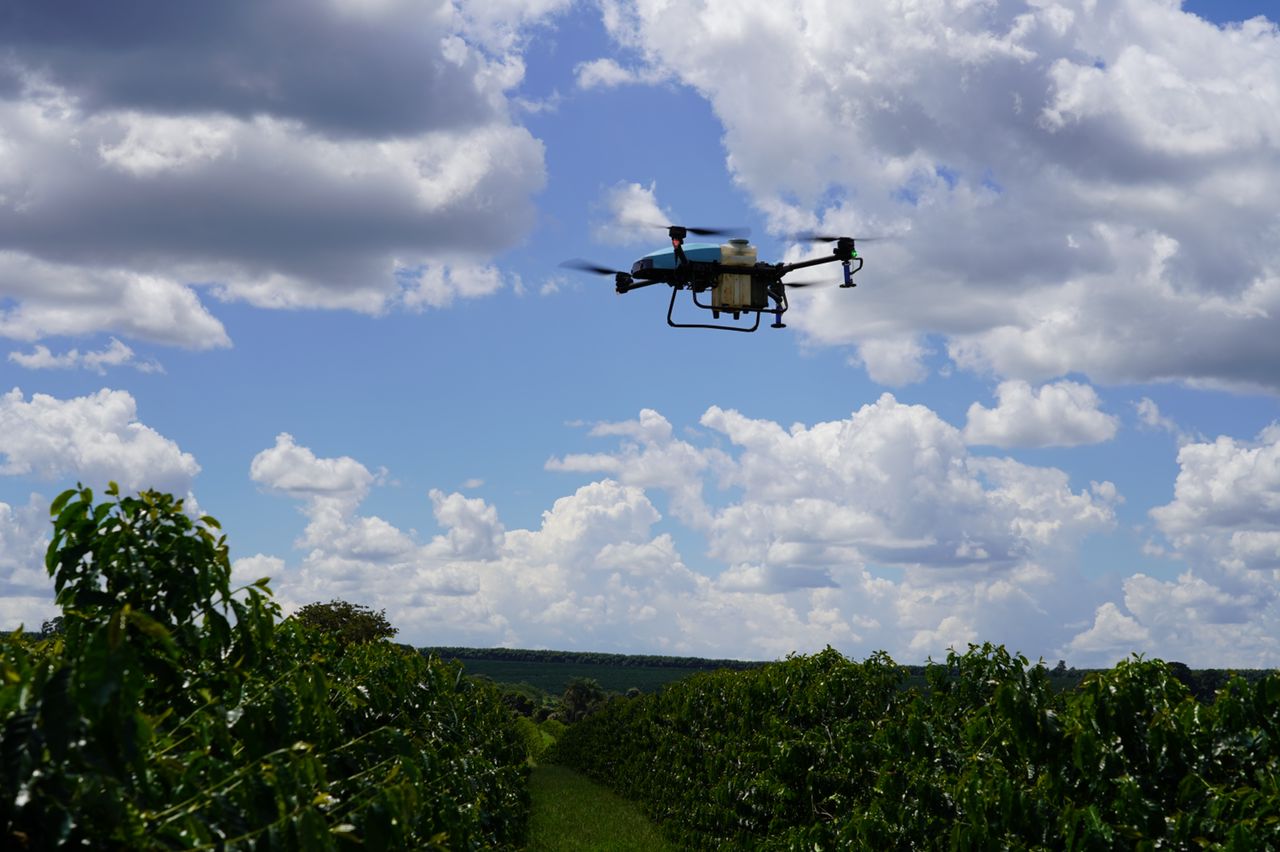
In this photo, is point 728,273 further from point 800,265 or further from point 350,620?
point 350,620

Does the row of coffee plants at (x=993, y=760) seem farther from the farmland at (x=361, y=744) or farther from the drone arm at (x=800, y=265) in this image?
the drone arm at (x=800, y=265)

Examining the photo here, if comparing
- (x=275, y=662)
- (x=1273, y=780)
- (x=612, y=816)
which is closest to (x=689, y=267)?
(x=612, y=816)

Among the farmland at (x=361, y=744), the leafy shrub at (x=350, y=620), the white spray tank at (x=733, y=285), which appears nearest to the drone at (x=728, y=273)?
the white spray tank at (x=733, y=285)

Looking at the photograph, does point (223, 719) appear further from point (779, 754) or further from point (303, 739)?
point (779, 754)

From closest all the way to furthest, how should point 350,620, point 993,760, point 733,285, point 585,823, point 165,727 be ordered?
point 165,727 → point 993,760 → point 733,285 → point 585,823 → point 350,620

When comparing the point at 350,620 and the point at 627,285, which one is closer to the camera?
the point at 627,285

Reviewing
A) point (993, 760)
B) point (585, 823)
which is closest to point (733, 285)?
point (585, 823)

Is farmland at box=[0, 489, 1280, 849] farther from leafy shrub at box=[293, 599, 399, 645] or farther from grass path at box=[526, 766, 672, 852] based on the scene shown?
leafy shrub at box=[293, 599, 399, 645]
